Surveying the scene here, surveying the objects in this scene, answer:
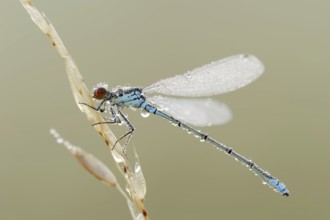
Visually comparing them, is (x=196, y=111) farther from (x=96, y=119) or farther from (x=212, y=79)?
(x=96, y=119)

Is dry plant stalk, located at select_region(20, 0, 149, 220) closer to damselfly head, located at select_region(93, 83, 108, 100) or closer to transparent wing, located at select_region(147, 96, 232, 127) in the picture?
damselfly head, located at select_region(93, 83, 108, 100)

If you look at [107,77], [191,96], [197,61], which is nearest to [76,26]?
[107,77]

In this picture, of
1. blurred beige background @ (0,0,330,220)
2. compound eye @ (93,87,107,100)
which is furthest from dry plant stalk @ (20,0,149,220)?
blurred beige background @ (0,0,330,220)

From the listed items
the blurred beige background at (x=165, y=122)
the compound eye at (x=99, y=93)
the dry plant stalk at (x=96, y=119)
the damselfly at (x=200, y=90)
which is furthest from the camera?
the blurred beige background at (x=165, y=122)

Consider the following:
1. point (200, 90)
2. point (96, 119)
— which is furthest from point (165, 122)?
point (96, 119)

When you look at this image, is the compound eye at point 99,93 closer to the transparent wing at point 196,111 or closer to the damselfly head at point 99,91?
the damselfly head at point 99,91

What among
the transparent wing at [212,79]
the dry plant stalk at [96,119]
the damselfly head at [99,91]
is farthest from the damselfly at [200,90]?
the dry plant stalk at [96,119]

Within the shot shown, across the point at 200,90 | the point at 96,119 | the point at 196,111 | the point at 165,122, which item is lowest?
the point at 96,119
